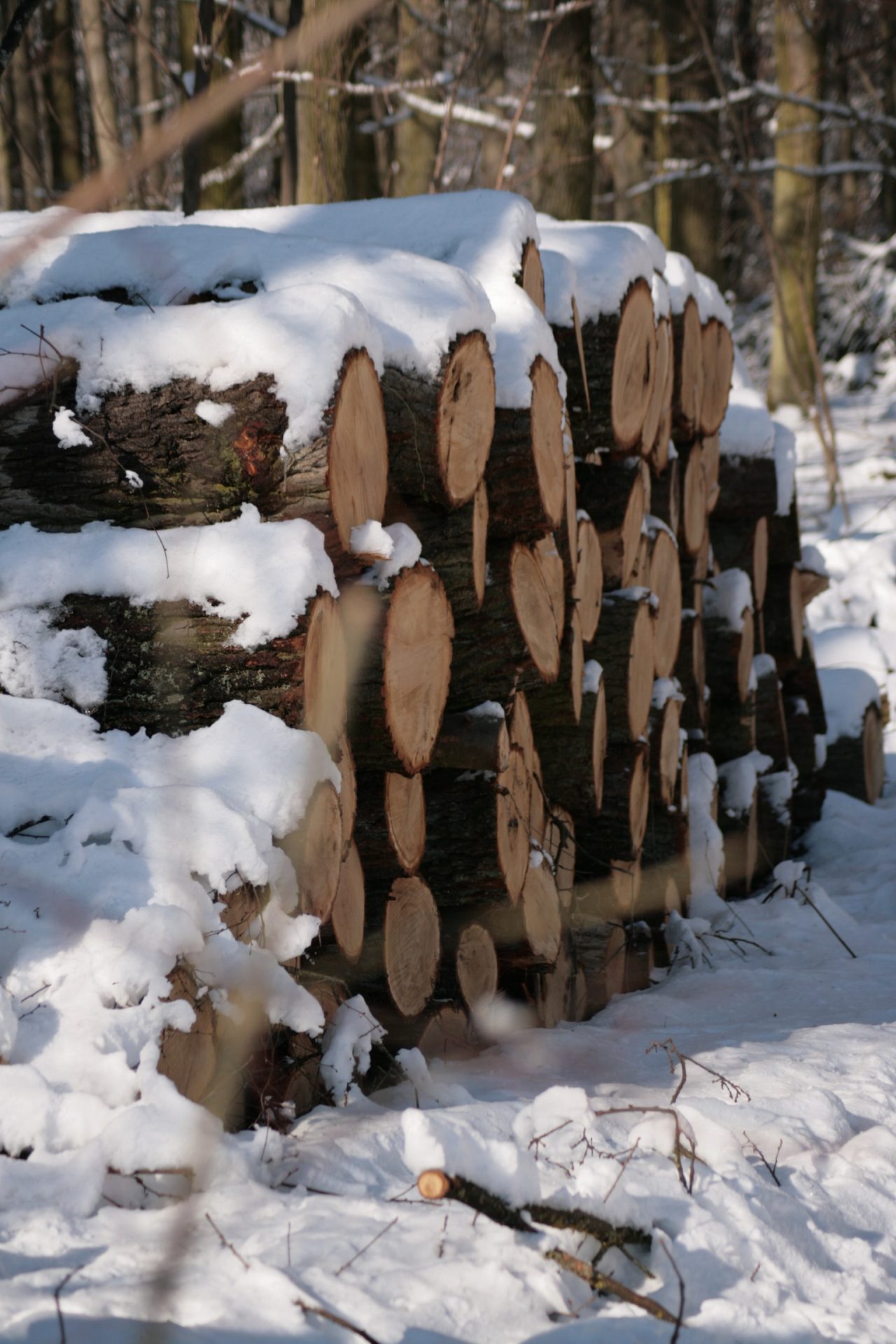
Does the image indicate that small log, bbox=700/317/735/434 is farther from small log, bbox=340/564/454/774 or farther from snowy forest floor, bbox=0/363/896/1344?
snowy forest floor, bbox=0/363/896/1344

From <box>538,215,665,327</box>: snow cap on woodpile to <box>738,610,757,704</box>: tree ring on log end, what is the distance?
1635 millimetres

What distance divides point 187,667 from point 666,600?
250 cm

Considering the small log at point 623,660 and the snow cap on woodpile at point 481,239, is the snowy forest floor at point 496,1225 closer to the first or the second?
the small log at point 623,660

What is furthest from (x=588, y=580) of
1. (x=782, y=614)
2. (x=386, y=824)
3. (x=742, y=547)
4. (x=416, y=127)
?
(x=416, y=127)

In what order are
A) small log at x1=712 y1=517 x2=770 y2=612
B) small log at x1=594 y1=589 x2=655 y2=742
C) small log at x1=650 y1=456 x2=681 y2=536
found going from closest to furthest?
small log at x1=594 y1=589 x2=655 y2=742
small log at x1=650 y1=456 x2=681 y2=536
small log at x1=712 y1=517 x2=770 y2=612

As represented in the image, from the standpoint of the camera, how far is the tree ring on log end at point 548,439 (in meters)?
2.89

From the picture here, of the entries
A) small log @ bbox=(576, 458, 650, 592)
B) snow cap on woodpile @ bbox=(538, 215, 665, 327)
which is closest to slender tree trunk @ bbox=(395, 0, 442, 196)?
snow cap on woodpile @ bbox=(538, 215, 665, 327)

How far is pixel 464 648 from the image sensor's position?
287 centimetres

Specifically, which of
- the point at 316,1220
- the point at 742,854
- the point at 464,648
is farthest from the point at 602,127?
the point at 316,1220

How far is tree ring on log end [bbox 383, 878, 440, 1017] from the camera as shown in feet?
9.05

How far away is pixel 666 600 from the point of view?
4309 millimetres

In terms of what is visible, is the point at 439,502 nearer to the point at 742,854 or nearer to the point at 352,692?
the point at 352,692

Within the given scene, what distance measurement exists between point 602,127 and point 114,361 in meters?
15.0

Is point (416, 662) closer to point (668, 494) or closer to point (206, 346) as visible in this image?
point (206, 346)
